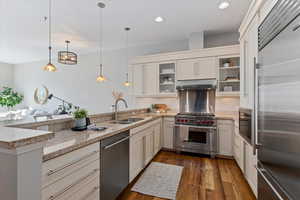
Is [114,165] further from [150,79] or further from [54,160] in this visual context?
[150,79]

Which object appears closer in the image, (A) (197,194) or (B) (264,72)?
(B) (264,72)

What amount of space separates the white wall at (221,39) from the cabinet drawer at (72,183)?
398cm

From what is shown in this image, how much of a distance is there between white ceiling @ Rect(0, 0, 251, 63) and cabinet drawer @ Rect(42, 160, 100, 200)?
2.66 m

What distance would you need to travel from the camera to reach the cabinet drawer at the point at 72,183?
982 millimetres

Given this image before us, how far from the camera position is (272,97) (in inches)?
42.1

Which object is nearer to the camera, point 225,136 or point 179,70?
point 225,136

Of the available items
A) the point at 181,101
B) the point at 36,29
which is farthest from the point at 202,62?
the point at 36,29

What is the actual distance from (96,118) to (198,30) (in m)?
3.19

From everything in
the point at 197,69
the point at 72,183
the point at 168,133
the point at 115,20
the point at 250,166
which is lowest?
the point at 250,166

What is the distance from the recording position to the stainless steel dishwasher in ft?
4.93

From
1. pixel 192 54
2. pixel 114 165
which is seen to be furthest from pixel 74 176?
pixel 192 54

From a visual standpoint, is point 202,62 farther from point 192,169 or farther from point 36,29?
point 36,29

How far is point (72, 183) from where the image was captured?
1.14 m

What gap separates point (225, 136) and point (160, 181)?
69.0 inches
